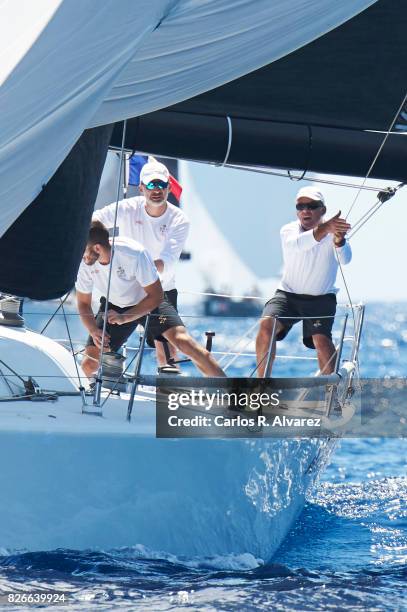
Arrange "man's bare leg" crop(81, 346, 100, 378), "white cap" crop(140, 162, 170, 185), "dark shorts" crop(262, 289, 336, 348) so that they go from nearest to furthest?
"man's bare leg" crop(81, 346, 100, 378)
"white cap" crop(140, 162, 170, 185)
"dark shorts" crop(262, 289, 336, 348)

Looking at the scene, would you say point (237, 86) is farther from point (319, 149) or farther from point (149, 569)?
point (149, 569)

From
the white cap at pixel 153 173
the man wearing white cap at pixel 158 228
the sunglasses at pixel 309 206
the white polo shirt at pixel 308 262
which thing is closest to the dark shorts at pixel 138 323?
the man wearing white cap at pixel 158 228

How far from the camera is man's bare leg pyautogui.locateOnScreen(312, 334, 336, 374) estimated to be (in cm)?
557

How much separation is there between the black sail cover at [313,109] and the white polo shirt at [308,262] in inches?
18.5

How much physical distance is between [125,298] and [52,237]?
1.20m

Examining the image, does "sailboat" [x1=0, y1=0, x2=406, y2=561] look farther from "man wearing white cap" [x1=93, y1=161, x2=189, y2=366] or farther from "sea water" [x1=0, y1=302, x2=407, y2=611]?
"man wearing white cap" [x1=93, y1=161, x2=189, y2=366]

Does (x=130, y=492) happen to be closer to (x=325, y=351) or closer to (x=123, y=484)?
(x=123, y=484)

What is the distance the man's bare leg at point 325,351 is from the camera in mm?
5566

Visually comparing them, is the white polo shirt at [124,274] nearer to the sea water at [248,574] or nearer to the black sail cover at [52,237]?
the sea water at [248,574]

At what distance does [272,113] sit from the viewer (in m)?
5.23

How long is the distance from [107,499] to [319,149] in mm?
2058

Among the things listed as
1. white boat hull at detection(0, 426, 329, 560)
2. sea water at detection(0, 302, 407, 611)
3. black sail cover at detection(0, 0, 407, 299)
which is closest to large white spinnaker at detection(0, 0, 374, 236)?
black sail cover at detection(0, 0, 407, 299)

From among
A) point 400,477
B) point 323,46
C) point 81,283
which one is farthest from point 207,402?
point 400,477

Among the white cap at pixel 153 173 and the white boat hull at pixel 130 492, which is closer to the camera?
the white boat hull at pixel 130 492
